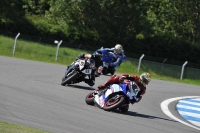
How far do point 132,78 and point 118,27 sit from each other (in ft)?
96.4

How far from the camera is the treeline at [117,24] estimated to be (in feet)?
134

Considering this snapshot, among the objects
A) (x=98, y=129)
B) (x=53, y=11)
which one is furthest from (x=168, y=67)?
(x=98, y=129)

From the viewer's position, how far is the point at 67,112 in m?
12.4

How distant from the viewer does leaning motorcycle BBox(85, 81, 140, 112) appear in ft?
44.5

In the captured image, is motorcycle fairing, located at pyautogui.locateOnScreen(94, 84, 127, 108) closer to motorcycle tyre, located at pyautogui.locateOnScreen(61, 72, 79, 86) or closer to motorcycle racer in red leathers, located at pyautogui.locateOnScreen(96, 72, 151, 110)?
motorcycle racer in red leathers, located at pyautogui.locateOnScreen(96, 72, 151, 110)

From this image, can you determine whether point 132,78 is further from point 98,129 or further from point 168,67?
point 168,67

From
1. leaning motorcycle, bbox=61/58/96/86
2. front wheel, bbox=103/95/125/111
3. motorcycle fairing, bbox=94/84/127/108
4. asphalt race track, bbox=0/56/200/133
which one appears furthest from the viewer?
leaning motorcycle, bbox=61/58/96/86

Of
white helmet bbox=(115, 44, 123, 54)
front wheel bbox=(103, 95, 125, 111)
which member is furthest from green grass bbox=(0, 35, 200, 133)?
front wheel bbox=(103, 95, 125, 111)

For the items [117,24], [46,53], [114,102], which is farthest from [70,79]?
[117,24]

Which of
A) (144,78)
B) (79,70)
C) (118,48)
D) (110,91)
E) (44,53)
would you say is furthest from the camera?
(44,53)

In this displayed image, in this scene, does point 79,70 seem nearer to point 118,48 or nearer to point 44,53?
point 118,48

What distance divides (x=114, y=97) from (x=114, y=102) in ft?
0.46

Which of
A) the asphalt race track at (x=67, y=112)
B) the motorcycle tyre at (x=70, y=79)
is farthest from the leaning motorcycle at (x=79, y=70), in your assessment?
the asphalt race track at (x=67, y=112)

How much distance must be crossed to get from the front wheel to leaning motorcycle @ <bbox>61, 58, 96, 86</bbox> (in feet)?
14.6
